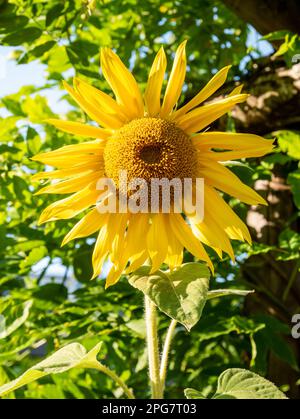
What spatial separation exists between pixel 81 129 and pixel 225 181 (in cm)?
35

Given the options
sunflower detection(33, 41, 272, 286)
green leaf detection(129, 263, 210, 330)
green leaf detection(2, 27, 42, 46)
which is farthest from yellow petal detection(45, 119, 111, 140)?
green leaf detection(2, 27, 42, 46)

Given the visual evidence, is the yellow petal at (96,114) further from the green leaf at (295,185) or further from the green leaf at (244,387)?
the green leaf at (295,185)

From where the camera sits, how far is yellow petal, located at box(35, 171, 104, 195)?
1.37m

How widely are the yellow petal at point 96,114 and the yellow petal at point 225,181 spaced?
0.72 ft

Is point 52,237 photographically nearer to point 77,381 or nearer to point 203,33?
point 77,381

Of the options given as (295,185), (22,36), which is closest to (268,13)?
(295,185)

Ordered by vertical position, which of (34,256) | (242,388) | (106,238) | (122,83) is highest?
(122,83)

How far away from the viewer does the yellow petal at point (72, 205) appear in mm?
1372

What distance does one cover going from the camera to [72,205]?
1.39m

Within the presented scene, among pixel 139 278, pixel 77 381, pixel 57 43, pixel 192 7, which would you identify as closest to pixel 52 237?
pixel 77 381

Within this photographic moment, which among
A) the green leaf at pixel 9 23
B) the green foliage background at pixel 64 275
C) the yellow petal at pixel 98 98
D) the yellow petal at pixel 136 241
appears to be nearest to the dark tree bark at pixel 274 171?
the green foliage background at pixel 64 275

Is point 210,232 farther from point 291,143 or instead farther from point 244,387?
point 291,143

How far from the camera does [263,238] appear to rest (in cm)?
264

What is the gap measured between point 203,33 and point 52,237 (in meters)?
1.36
